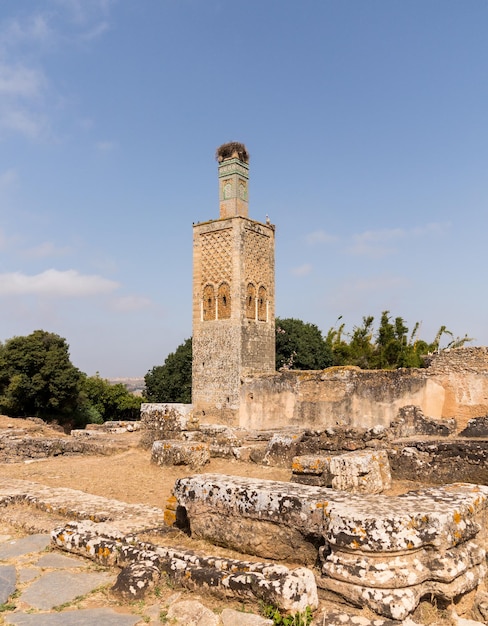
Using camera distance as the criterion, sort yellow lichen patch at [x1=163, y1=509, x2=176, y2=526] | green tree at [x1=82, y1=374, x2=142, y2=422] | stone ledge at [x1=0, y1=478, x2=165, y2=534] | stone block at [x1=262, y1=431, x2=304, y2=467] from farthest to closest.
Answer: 1. green tree at [x1=82, y1=374, x2=142, y2=422]
2. stone block at [x1=262, y1=431, x2=304, y2=467]
3. stone ledge at [x1=0, y1=478, x2=165, y2=534]
4. yellow lichen patch at [x1=163, y1=509, x2=176, y2=526]

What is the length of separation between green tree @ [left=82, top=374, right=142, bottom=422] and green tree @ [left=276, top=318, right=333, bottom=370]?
492 inches

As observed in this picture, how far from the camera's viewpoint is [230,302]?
24531mm

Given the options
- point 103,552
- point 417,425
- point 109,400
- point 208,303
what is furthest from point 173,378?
point 103,552

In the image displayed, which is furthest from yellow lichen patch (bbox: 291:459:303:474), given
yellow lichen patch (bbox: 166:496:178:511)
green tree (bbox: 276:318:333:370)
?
green tree (bbox: 276:318:333:370)

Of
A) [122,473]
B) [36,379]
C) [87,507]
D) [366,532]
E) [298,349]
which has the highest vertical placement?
[298,349]

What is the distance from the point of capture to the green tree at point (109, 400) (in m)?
39.2

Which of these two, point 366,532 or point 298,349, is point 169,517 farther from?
point 298,349

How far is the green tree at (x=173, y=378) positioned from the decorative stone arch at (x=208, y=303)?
405 inches

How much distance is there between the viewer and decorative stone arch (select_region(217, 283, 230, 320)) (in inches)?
973

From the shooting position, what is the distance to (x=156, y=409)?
1060 cm

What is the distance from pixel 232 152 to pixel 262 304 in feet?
26.6

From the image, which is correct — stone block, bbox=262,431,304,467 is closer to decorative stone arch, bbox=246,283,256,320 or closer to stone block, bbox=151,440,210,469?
stone block, bbox=151,440,210,469

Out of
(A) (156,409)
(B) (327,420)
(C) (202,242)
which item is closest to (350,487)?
(A) (156,409)

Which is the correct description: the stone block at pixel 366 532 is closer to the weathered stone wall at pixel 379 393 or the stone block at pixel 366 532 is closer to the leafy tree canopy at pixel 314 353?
the weathered stone wall at pixel 379 393
